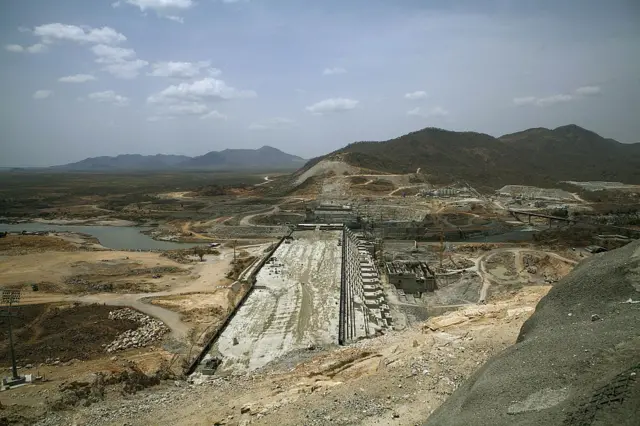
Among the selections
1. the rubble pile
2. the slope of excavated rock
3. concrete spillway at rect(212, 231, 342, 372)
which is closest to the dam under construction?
concrete spillway at rect(212, 231, 342, 372)

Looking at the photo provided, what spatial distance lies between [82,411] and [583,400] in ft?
42.9

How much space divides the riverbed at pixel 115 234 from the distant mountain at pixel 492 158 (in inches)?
2123

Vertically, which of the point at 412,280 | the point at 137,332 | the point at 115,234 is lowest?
the point at 137,332

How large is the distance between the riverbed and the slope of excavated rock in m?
50.2

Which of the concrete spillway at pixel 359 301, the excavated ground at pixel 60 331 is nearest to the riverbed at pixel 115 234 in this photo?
the excavated ground at pixel 60 331

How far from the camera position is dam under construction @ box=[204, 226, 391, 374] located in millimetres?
17125

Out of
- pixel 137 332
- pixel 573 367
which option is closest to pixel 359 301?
pixel 137 332

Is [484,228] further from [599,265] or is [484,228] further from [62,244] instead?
[62,244]

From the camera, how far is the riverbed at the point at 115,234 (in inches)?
2135

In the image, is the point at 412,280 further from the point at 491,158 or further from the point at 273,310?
the point at 491,158

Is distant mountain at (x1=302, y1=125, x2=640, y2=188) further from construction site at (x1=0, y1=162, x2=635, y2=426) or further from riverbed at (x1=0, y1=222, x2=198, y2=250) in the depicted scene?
riverbed at (x1=0, y1=222, x2=198, y2=250)

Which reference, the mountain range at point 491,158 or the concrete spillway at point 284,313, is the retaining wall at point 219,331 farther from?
the mountain range at point 491,158

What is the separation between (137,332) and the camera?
24438 millimetres

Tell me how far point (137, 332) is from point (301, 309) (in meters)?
10.8
